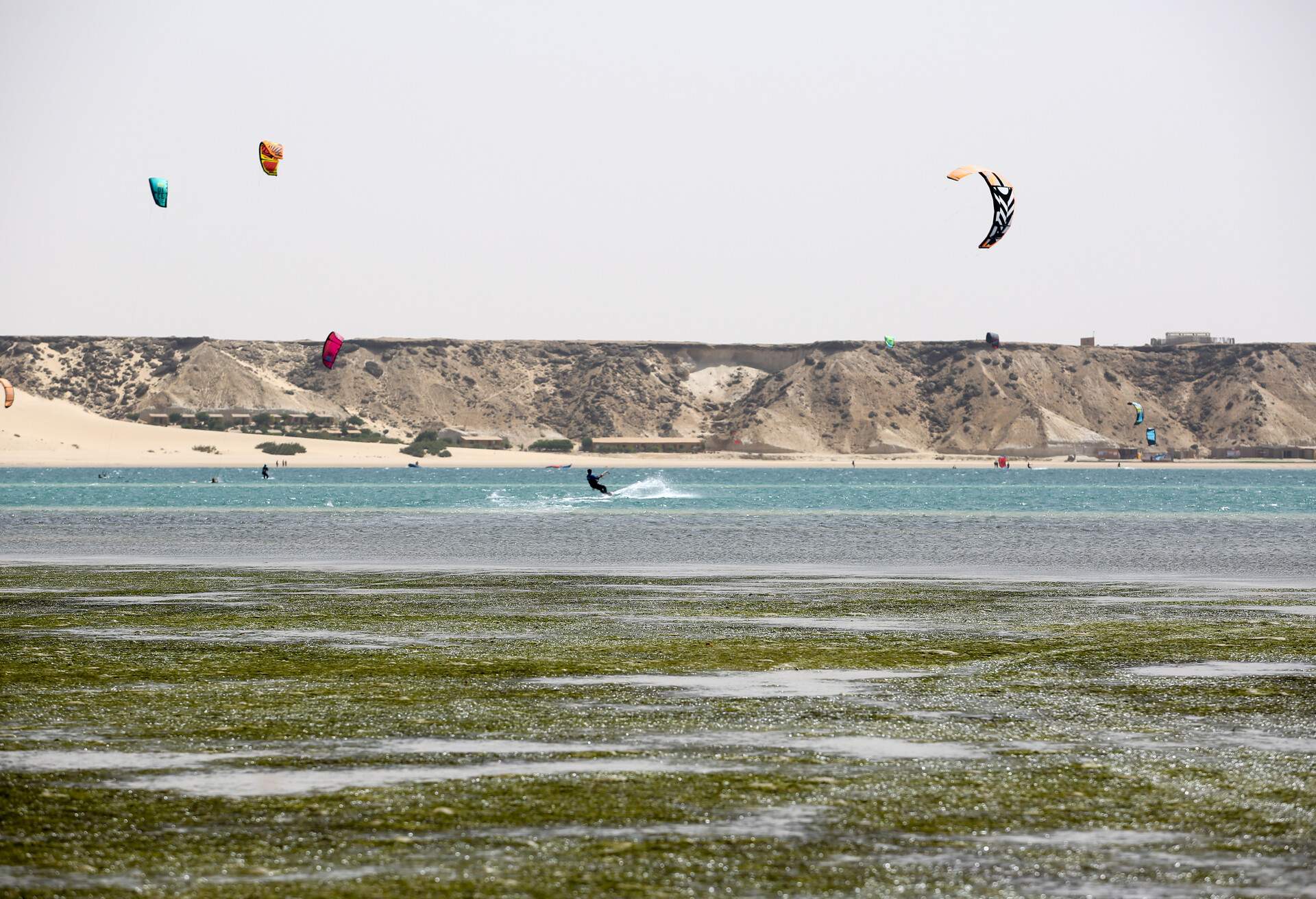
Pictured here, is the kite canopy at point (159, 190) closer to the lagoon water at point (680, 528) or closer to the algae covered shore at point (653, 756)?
the lagoon water at point (680, 528)

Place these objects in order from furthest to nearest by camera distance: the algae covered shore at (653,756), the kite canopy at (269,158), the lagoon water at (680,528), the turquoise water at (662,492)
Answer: the turquoise water at (662,492) → the kite canopy at (269,158) → the lagoon water at (680,528) → the algae covered shore at (653,756)

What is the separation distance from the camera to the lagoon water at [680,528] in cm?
3891

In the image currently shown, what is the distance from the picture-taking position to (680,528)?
191 feet

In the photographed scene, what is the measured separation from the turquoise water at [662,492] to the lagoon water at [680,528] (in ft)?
1.52

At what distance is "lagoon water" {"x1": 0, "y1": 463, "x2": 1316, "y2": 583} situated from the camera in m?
38.9

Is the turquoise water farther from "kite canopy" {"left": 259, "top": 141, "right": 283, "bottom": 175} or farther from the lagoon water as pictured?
"kite canopy" {"left": 259, "top": 141, "right": 283, "bottom": 175}

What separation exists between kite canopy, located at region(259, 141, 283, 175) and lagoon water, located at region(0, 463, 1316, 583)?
42.9 feet

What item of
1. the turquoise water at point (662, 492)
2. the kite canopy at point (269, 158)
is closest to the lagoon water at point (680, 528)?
the turquoise water at point (662, 492)

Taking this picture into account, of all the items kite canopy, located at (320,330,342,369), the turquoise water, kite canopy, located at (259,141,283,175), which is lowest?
the turquoise water

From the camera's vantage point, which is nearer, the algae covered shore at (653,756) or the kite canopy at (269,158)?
the algae covered shore at (653,756)

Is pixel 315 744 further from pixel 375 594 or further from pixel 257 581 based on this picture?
pixel 257 581

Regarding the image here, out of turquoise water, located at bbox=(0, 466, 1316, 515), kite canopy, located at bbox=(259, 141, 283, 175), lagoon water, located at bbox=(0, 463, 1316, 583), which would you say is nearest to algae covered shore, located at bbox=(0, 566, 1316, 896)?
lagoon water, located at bbox=(0, 463, 1316, 583)

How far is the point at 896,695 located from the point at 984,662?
2.92 meters

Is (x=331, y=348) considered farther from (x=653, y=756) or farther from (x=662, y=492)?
(x=653, y=756)
